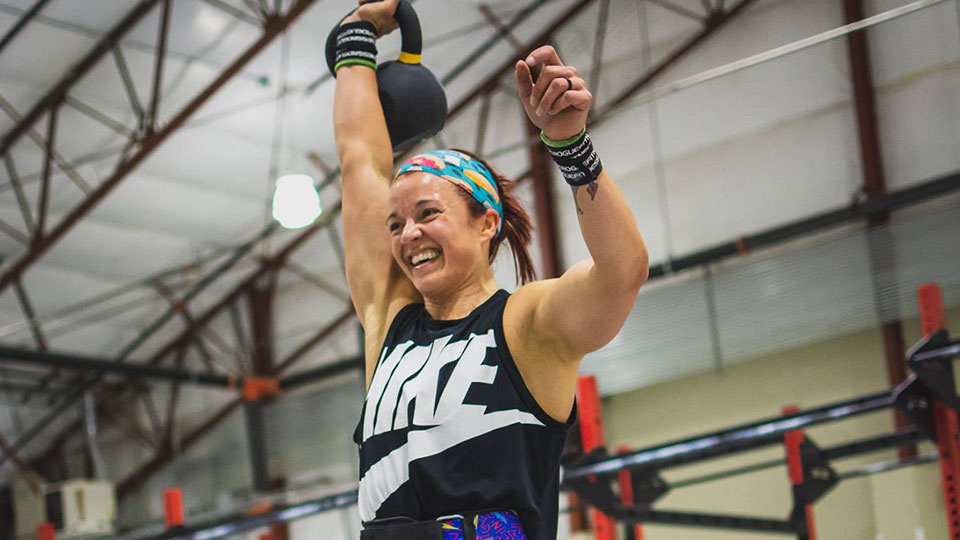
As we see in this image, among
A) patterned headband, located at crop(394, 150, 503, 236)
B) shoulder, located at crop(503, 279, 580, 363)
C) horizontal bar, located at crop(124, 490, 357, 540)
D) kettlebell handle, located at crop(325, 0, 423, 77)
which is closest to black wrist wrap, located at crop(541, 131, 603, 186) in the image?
shoulder, located at crop(503, 279, 580, 363)

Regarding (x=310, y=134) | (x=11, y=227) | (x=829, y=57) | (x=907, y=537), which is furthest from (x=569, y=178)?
(x=11, y=227)

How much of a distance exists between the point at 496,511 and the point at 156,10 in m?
7.10

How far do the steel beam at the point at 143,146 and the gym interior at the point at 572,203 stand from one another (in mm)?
23

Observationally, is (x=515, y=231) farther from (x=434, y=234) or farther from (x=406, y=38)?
(x=406, y=38)

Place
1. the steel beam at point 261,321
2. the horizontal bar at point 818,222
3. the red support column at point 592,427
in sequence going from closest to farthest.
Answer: the red support column at point 592,427
the horizontal bar at point 818,222
the steel beam at point 261,321

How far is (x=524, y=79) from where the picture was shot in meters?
1.54

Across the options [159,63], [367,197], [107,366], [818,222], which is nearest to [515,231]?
[367,197]

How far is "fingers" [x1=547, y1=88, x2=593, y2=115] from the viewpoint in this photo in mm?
1515

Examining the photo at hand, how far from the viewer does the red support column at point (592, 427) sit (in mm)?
4242

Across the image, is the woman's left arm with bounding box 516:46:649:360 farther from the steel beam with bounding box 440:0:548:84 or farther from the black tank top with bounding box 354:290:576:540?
the steel beam with bounding box 440:0:548:84

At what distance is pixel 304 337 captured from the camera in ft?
37.2

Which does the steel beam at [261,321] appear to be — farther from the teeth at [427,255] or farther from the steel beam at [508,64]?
the teeth at [427,255]

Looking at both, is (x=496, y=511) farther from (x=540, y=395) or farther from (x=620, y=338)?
(x=620, y=338)

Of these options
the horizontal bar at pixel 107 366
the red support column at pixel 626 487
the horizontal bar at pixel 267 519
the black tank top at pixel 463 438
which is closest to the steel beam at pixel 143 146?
the horizontal bar at pixel 107 366
